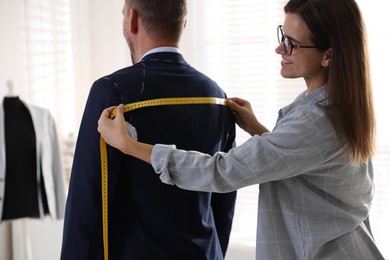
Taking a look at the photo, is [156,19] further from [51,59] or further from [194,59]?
[51,59]

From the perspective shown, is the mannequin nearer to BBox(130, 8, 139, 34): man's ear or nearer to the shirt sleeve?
BBox(130, 8, 139, 34): man's ear

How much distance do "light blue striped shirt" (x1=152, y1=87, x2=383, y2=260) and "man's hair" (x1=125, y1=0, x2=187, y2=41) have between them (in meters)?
0.38

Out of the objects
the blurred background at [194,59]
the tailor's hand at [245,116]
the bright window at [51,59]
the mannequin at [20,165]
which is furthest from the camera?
the bright window at [51,59]

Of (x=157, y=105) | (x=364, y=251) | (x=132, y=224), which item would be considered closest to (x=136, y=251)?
(x=132, y=224)

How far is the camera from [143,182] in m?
1.49

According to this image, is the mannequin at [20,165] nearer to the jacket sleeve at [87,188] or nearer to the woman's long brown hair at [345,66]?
the jacket sleeve at [87,188]

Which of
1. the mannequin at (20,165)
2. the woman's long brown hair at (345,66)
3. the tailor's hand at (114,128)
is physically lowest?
the mannequin at (20,165)

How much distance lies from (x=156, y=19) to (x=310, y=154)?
0.59 meters

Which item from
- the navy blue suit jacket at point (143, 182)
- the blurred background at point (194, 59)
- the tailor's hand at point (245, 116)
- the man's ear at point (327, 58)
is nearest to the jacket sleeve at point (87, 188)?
the navy blue suit jacket at point (143, 182)

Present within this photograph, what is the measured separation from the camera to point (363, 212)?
155 centimetres

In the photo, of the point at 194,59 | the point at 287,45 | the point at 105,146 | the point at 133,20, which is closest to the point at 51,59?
the point at 194,59

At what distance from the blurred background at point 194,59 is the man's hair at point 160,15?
1787 mm

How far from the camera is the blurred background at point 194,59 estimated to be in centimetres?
318

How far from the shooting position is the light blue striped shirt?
136cm
